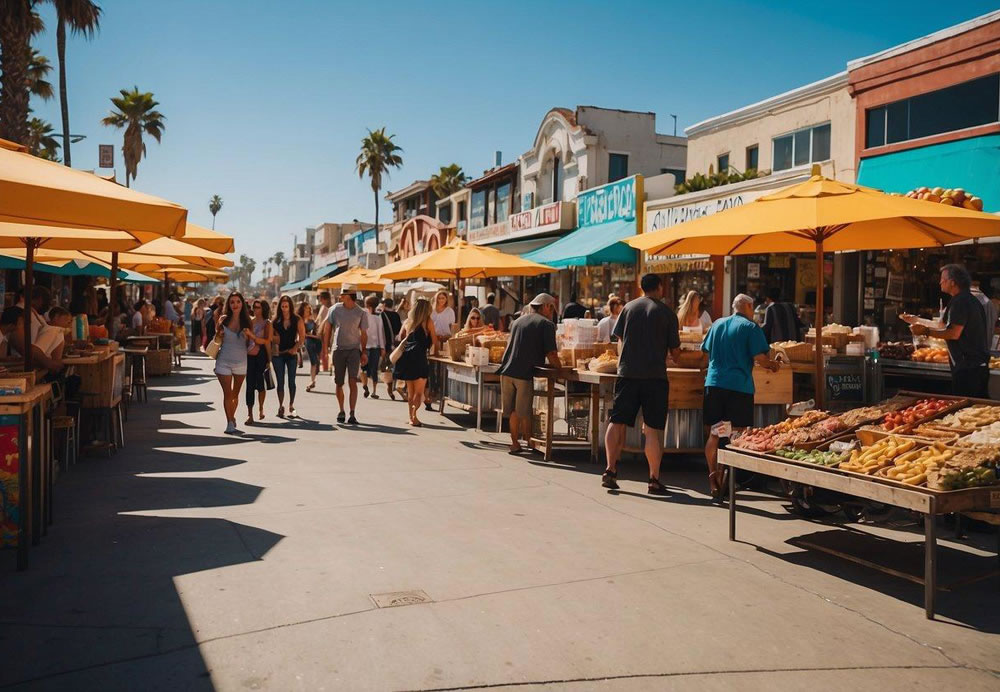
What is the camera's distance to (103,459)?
9.37m

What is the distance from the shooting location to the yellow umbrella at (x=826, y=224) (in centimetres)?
691

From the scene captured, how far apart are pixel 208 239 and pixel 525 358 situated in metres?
4.81

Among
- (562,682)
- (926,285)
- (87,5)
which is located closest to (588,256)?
(926,285)

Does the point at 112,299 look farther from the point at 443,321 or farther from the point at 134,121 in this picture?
the point at 134,121

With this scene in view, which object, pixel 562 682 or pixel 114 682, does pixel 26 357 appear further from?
pixel 562 682

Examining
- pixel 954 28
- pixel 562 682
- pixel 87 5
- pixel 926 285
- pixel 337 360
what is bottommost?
pixel 562 682

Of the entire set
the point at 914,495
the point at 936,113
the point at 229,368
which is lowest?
the point at 914,495

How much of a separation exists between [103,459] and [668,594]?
6.95 m

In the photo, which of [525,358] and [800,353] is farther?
[525,358]

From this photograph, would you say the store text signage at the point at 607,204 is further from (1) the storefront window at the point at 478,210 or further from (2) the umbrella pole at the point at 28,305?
(2) the umbrella pole at the point at 28,305

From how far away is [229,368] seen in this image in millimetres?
A: 11492

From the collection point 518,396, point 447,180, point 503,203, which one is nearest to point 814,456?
point 518,396

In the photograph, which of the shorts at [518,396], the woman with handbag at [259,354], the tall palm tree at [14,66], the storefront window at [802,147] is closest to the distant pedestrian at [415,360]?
the woman with handbag at [259,354]

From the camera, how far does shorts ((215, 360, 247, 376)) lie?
37.5 feet
